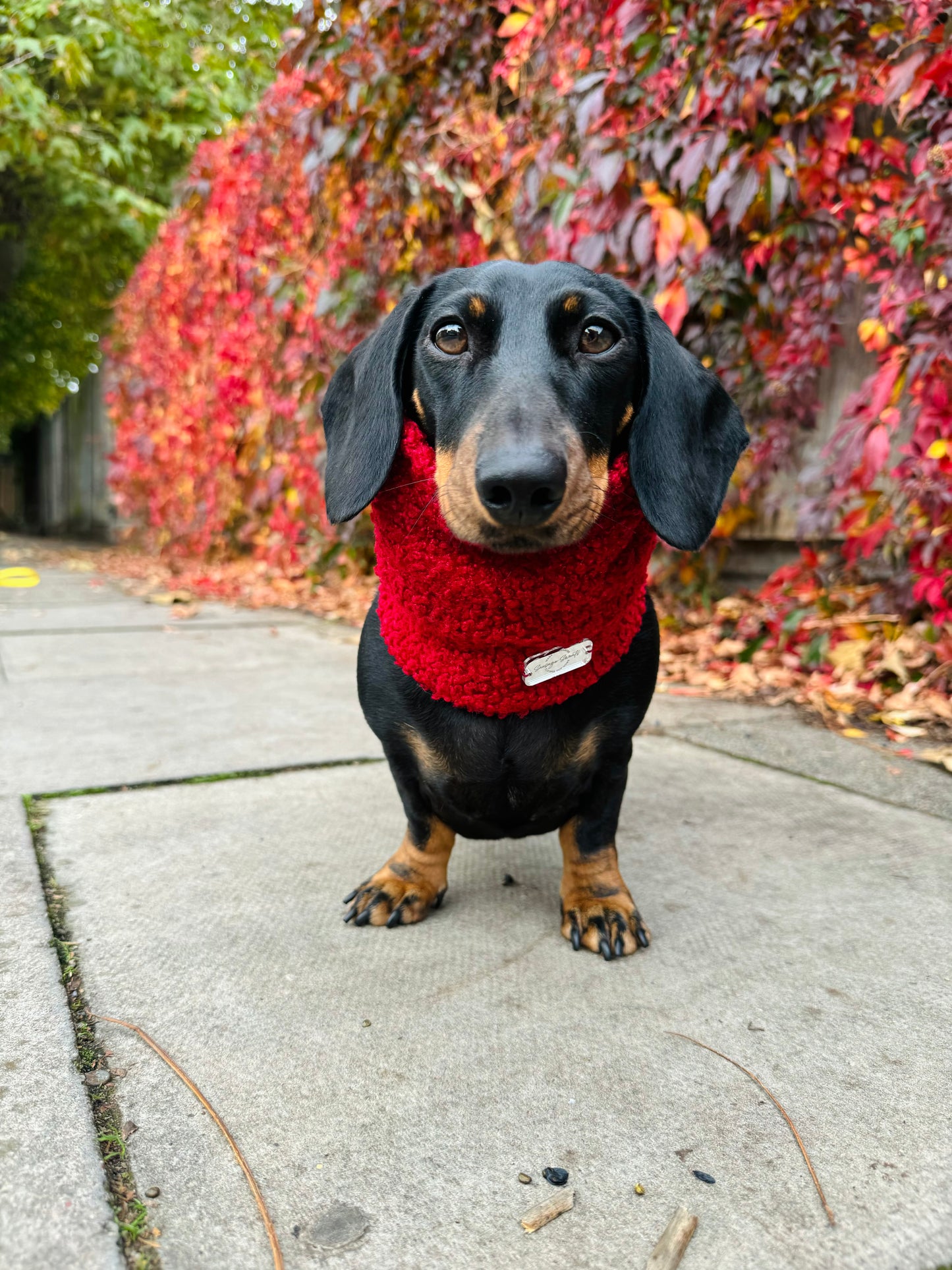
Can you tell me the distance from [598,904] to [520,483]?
0.82 meters

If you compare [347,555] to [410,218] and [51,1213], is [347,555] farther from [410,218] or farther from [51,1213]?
[51,1213]

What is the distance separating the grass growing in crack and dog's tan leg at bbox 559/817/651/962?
78 cm

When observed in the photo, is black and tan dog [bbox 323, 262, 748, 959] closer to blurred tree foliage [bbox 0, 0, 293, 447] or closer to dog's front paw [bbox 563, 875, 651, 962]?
dog's front paw [bbox 563, 875, 651, 962]

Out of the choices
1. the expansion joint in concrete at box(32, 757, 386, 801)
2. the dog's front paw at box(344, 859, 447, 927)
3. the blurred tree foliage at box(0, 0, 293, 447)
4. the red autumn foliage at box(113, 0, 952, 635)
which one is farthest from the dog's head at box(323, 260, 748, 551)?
the blurred tree foliage at box(0, 0, 293, 447)

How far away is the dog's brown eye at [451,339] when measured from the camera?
1.53 metres

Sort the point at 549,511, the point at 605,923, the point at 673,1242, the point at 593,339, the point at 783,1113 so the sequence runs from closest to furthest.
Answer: the point at 673,1242, the point at 783,1113, the point at 549,511, the point at 593,339, the point at 605,923

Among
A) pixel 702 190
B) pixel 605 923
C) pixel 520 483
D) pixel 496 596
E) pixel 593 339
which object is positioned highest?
pixel 702 190

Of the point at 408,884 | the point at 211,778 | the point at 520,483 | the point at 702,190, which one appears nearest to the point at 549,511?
the point at 520,483

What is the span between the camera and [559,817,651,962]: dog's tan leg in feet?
5.32

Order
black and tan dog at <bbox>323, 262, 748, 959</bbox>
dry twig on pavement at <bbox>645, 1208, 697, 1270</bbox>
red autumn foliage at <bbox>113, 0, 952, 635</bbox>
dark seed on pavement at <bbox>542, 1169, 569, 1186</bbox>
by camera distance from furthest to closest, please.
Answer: red autumn foliage at <bbox>113, 0, 952, 635</bbox> < black and tan dog at <bbox>323, 262, 748, 959</bbox> < dark seed on pavement at <bbox>542, 1169, 569, 1186</bbox> < dry twig on pavement at <bbox>645, 1208, 697, 1270</bbox>

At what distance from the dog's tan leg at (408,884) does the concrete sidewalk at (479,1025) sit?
0.14ft

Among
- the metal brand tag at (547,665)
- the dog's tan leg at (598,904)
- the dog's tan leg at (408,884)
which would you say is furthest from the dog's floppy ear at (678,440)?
the dog's tan leg at (408,884)

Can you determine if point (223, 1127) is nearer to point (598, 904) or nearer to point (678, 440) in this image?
point (598, 904)

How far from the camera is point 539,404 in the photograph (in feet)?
4.46
